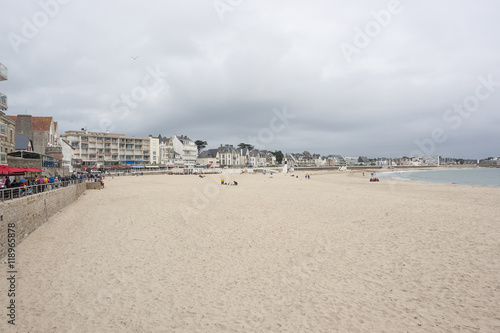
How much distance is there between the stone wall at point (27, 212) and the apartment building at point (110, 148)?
6712 cm

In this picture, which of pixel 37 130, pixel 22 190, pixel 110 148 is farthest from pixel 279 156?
pixel 22 190

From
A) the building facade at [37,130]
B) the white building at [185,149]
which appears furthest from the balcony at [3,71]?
the white building at [185,149]

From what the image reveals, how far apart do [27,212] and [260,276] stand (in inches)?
430

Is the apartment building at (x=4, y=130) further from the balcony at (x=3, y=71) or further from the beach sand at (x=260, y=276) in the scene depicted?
the beach sand at (x=260, y=276)

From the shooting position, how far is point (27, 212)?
11586 millimetres

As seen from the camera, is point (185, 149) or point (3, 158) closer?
point (3, 158)

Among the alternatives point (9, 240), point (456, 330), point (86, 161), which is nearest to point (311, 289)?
point (456, 330)

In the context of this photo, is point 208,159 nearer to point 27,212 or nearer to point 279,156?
point 279,156

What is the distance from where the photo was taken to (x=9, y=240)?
9484 mm

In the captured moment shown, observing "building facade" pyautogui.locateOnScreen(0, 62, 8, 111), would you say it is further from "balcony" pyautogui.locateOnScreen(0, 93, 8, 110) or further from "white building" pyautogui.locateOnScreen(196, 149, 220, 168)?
"white building" pyautogui.locateOnScreen(196, 149, 220, 168)

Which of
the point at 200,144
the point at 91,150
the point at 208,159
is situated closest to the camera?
the point at 91,150

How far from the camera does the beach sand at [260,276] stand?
18.5 feet

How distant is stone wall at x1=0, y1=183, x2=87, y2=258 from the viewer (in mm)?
9172

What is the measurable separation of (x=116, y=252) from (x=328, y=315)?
303 inches
